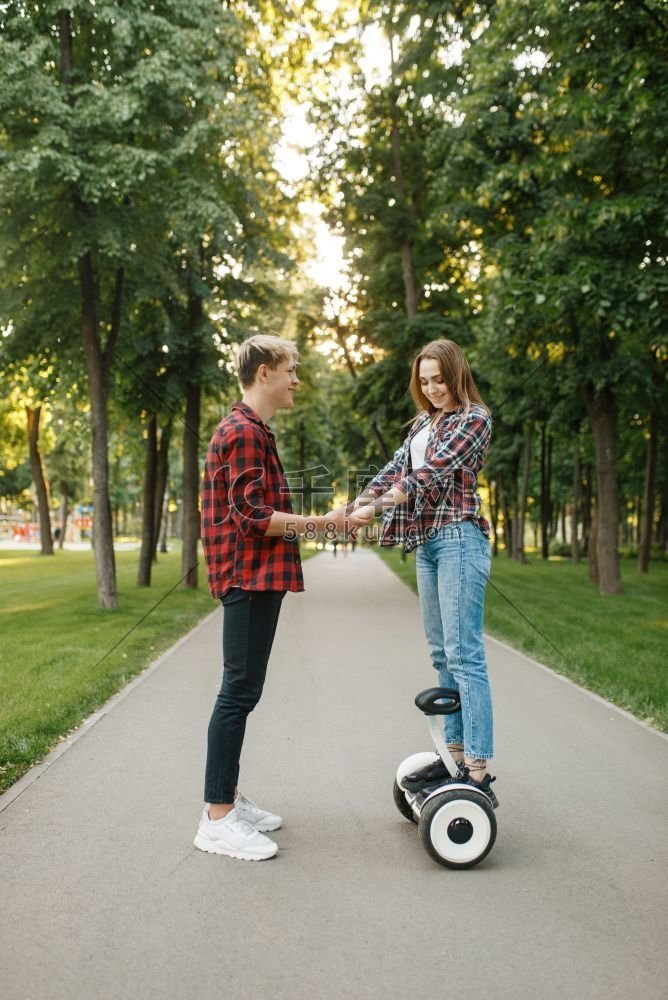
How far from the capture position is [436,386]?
4.04 m

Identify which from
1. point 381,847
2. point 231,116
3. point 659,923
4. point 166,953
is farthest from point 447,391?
point 231,116

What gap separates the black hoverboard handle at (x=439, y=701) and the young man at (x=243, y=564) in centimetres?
70

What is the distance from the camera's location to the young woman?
3.81m

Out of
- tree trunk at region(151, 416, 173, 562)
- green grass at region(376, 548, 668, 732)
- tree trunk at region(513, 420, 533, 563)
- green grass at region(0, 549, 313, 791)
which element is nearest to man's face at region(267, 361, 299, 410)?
green grass at region(0, 549, 313, 791)

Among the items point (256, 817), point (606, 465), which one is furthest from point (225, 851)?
point (606, 465)

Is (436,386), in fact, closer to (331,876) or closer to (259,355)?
(259,355)

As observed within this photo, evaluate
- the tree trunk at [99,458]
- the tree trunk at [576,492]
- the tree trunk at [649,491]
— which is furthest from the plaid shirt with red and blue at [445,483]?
the tree trunk at [576,492]

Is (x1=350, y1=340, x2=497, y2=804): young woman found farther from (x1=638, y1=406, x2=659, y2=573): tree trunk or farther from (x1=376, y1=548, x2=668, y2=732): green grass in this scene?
(x1=638, y1=406, x2=659, y2=573): tree trunk

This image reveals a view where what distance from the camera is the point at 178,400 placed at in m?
16.3

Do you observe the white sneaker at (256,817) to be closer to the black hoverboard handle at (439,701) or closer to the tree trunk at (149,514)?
the black hoverboard handle at (439,701)

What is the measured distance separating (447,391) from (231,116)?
396 inches

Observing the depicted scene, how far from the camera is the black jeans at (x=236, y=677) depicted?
12.1 feet

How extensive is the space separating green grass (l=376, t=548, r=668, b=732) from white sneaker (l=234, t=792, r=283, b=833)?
326 centimetres

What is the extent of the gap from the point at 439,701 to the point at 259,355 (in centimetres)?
170
